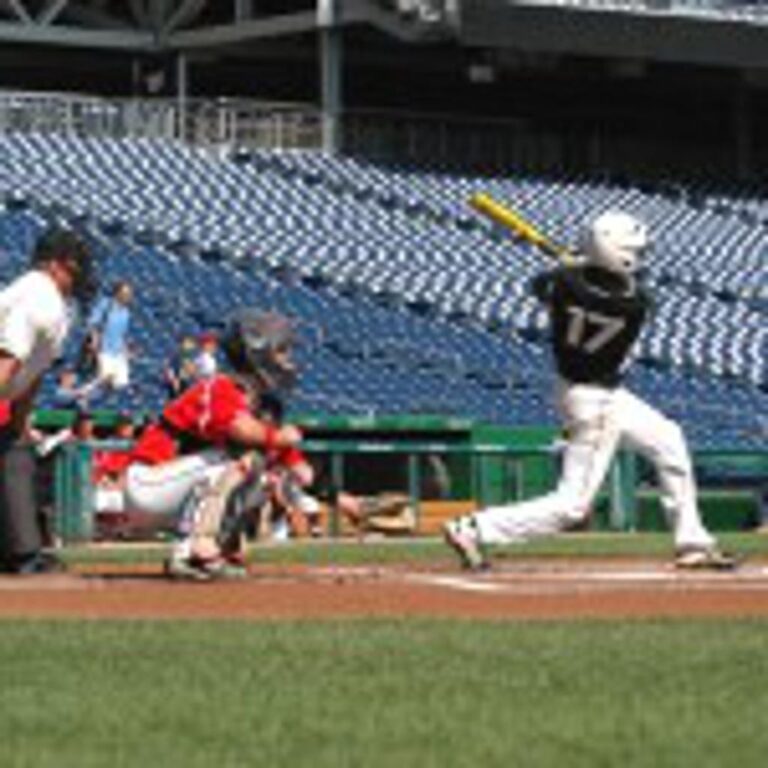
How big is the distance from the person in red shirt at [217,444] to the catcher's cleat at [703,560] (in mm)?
2279

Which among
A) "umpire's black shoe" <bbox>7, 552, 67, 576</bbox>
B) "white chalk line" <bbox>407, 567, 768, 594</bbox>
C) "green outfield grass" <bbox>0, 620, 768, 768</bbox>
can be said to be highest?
"green outfield grass" <bbox>0, 620, 768, 768</bbox>

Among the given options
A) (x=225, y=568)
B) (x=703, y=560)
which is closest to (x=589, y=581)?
(x=703, y=560)

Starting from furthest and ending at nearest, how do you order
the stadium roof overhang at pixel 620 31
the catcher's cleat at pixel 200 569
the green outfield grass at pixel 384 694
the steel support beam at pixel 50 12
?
1. the steel support beam at pixel 50 12
2. the stadium roof overhang at pixel 620 31
3. the catcher's cleat at pixel 200 569
4. the green outfield grass at pixel 384 694

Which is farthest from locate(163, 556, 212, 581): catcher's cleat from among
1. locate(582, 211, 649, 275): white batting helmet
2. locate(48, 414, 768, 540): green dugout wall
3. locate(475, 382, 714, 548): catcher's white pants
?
locate(48, 414, 768, 540): green dugout wall

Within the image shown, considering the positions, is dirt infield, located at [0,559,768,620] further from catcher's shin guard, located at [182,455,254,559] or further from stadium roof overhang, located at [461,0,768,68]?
stadium roof overhang, located at [461,0,768,68]

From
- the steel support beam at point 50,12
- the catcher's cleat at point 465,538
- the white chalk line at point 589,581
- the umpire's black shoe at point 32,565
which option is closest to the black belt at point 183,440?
the umpire's black shoe at point 32,565

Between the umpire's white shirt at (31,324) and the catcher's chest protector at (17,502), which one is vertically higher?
the umpire's white shirt at (31,324)

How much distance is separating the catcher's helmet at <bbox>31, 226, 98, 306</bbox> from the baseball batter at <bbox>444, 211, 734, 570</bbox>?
217cm

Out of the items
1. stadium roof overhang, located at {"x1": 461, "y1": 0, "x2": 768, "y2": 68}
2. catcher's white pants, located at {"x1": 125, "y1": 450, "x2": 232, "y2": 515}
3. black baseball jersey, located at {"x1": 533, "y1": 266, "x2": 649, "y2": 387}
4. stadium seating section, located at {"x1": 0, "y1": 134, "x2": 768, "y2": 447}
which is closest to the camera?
catcher's white pants, located at {"x1": 125, "y1": 450, "x2": 232, "y2": 515}

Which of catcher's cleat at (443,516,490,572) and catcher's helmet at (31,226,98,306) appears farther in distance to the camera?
catcher's cleat at (443,516,490,572)

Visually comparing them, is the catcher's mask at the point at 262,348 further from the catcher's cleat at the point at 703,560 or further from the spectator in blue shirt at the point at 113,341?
the spectator in blue shirt at the point at 113,341

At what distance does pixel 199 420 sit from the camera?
13.2 meters

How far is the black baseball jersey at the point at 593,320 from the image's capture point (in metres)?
13.9

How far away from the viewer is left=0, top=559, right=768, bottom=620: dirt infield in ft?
37.4
